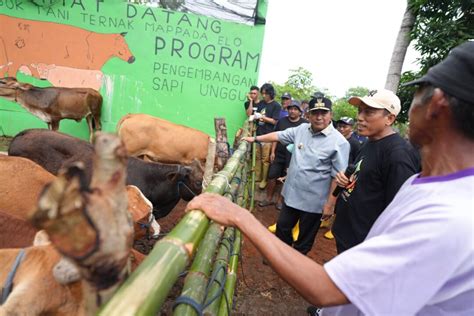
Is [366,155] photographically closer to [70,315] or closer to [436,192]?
[436,192]

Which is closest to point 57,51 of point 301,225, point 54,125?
point 54,125

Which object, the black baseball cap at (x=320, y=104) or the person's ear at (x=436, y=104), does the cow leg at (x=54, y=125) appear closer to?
the black baseball cap at (x=320, y=104)

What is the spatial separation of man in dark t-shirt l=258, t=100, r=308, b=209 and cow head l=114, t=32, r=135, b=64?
3708mm

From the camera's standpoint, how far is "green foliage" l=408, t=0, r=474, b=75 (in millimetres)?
6109

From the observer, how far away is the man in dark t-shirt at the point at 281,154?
16.7 ft

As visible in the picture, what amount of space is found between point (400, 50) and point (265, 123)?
3.20m

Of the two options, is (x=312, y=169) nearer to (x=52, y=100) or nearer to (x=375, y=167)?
(x=375, y=167)

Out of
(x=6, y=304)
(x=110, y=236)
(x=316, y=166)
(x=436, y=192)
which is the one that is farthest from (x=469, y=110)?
(x=316, y=166)

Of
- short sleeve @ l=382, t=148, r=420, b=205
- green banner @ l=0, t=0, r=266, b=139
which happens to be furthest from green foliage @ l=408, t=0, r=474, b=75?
short sleeve @ l=382, t=148, r=420, b=205

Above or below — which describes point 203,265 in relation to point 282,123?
below

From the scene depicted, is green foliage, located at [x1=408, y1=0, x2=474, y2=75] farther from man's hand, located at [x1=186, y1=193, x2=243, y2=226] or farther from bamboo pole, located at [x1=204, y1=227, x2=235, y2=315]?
man's hand, located at [x1=186, y1=193, x2=243, y2=226]

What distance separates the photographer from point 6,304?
1.02 m

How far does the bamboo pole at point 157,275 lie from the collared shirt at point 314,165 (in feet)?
7.76

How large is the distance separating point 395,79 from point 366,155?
4.63 metres
